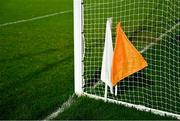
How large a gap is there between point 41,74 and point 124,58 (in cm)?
230

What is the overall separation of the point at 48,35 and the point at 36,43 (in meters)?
1.19

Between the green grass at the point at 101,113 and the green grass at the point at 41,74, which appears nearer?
the green grass at the point at 101,113

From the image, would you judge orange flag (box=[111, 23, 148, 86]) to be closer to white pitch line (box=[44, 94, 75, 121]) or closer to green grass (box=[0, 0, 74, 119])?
white pitch line (box=[44, 94, 75, 121])

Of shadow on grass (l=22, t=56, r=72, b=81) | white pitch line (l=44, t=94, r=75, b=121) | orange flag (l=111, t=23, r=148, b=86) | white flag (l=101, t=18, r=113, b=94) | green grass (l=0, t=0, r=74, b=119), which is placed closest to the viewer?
white pitch line (l=44, t=94, r=75, b=121)

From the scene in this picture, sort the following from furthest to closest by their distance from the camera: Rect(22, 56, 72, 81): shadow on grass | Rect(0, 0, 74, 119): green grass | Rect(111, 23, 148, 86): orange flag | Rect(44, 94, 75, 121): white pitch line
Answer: Rect(22, 56, 72, 81): shadow on grass
Rect(0, 0, 74, 119): green grass
Rect(111, 23, 148, 86): orange flag
Rect(44, 94, 75, 121): white pitch line

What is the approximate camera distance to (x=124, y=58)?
20.7 feet

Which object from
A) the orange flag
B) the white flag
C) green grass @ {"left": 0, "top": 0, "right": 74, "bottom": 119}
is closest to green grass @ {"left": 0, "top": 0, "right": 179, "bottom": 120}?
green grass @ {"left": 0, "top": 0, "right": 74, "bottom": 119}

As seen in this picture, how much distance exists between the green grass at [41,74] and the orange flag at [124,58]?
52cm

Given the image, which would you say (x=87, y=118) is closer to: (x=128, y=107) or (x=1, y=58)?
(x=128, y=107)

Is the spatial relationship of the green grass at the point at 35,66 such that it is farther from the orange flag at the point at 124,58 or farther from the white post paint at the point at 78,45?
the orange flag at the point at 124,58

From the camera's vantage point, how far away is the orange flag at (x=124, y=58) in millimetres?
6212

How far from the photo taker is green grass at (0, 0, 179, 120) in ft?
20.3

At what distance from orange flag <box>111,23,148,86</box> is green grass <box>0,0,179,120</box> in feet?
1.71

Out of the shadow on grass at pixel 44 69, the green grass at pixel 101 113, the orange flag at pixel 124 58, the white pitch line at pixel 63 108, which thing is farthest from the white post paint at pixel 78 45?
the shadow on grass at pixel 44 69
